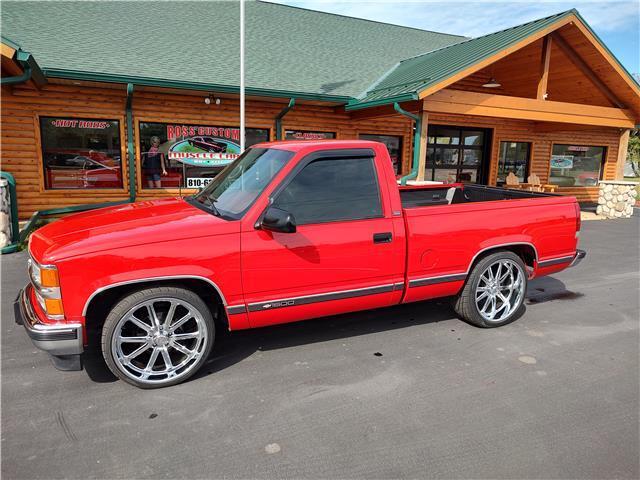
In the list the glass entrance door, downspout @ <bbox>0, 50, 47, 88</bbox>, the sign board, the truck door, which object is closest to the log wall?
the sign board

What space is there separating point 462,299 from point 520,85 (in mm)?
11469

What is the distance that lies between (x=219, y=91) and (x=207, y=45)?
3.22 meters

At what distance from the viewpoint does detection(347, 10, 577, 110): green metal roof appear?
33.4 ft

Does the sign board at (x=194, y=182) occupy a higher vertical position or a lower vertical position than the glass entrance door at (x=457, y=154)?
lower

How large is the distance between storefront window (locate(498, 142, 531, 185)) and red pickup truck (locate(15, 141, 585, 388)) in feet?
44.3

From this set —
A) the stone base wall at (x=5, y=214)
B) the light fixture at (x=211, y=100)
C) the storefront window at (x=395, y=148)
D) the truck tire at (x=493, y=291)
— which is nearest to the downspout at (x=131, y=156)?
the light fixture at (x=211, y=100)

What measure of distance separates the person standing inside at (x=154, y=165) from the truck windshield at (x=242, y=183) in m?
7.87

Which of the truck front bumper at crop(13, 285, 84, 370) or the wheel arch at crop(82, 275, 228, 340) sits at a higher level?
the wheel arch at crop(82, 275, 228, 340)

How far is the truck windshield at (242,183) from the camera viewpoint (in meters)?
3.87

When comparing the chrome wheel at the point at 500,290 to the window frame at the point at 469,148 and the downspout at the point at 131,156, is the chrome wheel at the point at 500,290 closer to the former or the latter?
the downspout at the point at 131,156

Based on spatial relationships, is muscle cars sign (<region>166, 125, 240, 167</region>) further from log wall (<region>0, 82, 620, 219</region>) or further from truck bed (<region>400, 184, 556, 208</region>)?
truck bed (<region>400, 184, 556, 208</region>)

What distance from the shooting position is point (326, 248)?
12.7ft

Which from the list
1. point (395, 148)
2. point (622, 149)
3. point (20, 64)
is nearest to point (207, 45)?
point (20, 64)

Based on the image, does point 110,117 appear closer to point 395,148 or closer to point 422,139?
point 422,139
